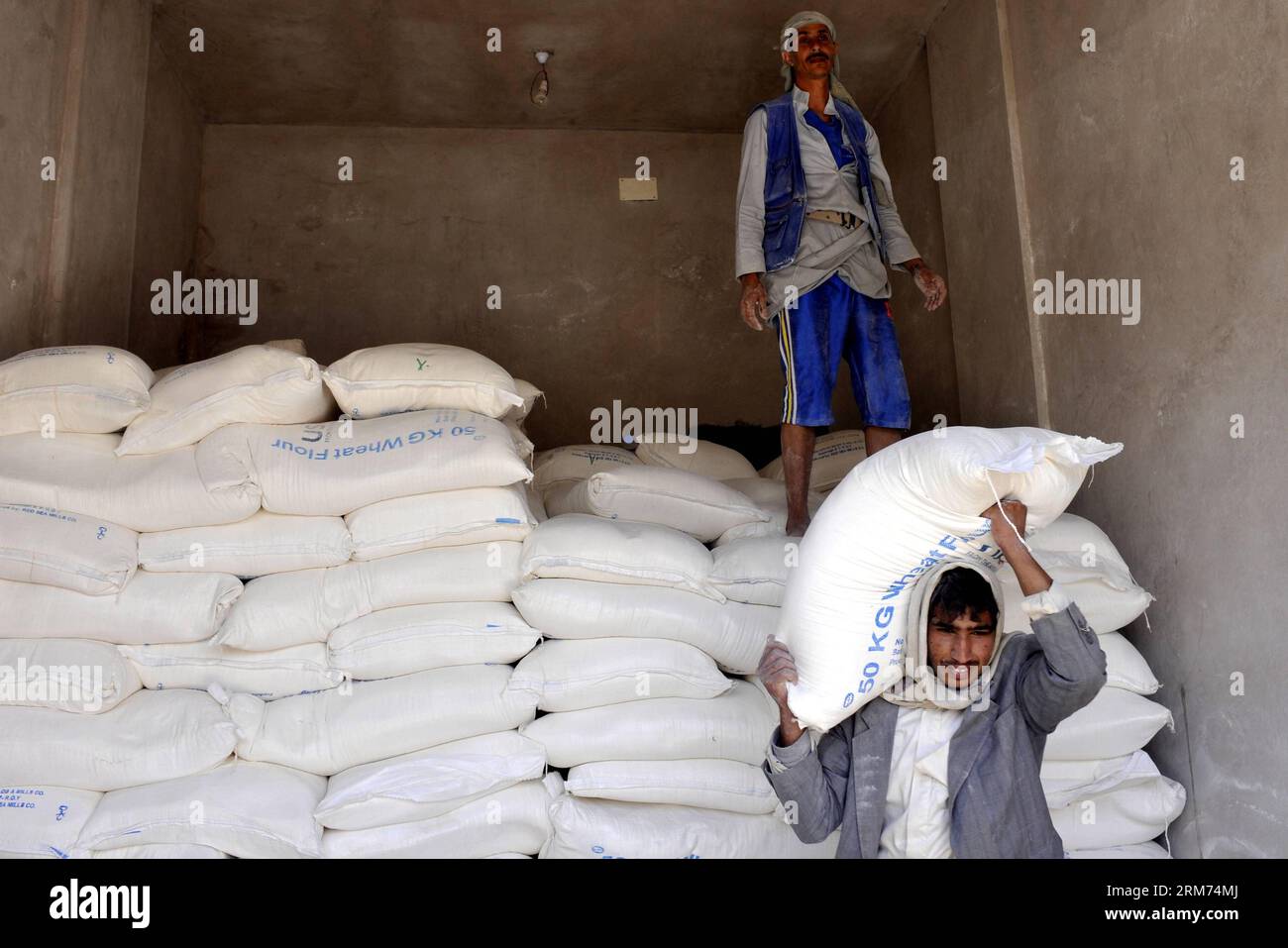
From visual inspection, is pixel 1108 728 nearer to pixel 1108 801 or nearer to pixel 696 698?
pixel 1108 801

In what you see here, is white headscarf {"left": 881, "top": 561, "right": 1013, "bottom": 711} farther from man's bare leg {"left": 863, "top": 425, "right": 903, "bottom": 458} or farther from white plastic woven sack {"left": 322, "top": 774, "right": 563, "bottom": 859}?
man's bare leg {"left": 863, "top": 425, "right": 903, "bottom": 458}

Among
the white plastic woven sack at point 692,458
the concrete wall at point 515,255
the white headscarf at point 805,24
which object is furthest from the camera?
the concrete wall at point 515,255

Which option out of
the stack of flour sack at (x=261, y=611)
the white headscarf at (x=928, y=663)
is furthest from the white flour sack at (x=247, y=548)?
the white headscarf at (x=928, y=663)

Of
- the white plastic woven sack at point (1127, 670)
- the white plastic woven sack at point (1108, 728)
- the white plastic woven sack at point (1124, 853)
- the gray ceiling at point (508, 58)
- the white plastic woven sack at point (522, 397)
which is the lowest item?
the white plastic woven sack at point (1124, 853)

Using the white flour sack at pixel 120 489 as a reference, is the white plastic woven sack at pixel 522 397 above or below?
above

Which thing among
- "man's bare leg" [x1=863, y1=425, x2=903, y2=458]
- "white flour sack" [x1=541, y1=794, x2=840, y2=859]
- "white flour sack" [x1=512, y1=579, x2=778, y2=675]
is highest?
"man's bare leg" [x1=863, y1=425, x2=903, y2=458]

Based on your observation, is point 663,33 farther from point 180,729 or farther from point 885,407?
point 180,729

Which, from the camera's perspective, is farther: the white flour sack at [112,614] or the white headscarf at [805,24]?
the white headscarf at [805,24]

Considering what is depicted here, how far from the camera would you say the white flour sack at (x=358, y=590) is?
8.07 ft

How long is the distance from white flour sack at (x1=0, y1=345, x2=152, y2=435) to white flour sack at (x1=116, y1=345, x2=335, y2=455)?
0.06 metres

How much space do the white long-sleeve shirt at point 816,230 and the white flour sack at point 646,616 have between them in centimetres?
92

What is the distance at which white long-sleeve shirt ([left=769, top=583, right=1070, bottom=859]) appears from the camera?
1.96 metres

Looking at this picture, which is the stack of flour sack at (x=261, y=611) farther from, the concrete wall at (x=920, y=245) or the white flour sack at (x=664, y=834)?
the concrete wall at (x=920, y=245)

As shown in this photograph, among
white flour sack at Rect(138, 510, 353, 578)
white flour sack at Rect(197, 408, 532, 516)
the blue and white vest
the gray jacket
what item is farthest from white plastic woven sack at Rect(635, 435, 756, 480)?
the gray jacket
